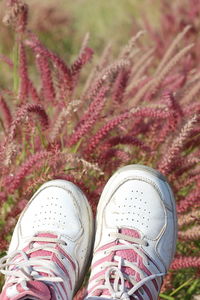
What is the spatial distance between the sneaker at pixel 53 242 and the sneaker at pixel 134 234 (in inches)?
2.8

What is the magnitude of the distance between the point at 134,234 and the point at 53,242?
1.05ft

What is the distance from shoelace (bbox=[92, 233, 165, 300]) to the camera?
186 cm

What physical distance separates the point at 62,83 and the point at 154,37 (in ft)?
6.70

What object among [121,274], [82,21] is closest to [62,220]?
[121,274]

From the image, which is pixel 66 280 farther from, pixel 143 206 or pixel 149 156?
pixel 149 156

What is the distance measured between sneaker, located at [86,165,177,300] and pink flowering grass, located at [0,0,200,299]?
8 centimetres

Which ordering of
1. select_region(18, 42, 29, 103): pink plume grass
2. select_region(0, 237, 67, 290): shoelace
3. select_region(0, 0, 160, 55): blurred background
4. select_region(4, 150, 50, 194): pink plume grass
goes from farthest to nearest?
select_region(0, 0, 160, 55): blurred background
select_region(18, 42, 29, 103): pink plume grass
select_region(4, 150, 50, 194): pink plume grass
select_region(0, 237, 67, 290): shoelace

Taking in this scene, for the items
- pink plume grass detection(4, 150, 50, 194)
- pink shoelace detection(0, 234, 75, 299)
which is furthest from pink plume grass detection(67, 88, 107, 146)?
pink shoelace detection(0, 234, 75, 299)

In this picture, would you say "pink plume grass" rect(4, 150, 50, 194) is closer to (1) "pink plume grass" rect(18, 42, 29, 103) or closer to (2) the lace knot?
(1) "pink plume grass" rect(18, 42, 29, 103)

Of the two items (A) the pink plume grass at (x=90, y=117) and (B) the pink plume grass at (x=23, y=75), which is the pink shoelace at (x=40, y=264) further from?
(B) the pink plume grass at (x=23, y=75)

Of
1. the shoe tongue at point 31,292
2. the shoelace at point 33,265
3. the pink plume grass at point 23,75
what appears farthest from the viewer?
the pink plume grass at point 23,75

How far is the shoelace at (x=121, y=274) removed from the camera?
6.11ft

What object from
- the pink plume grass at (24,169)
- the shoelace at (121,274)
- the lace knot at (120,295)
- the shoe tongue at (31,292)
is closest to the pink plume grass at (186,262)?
the shoelace at (121,274)

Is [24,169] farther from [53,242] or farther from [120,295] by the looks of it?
[120,295]
